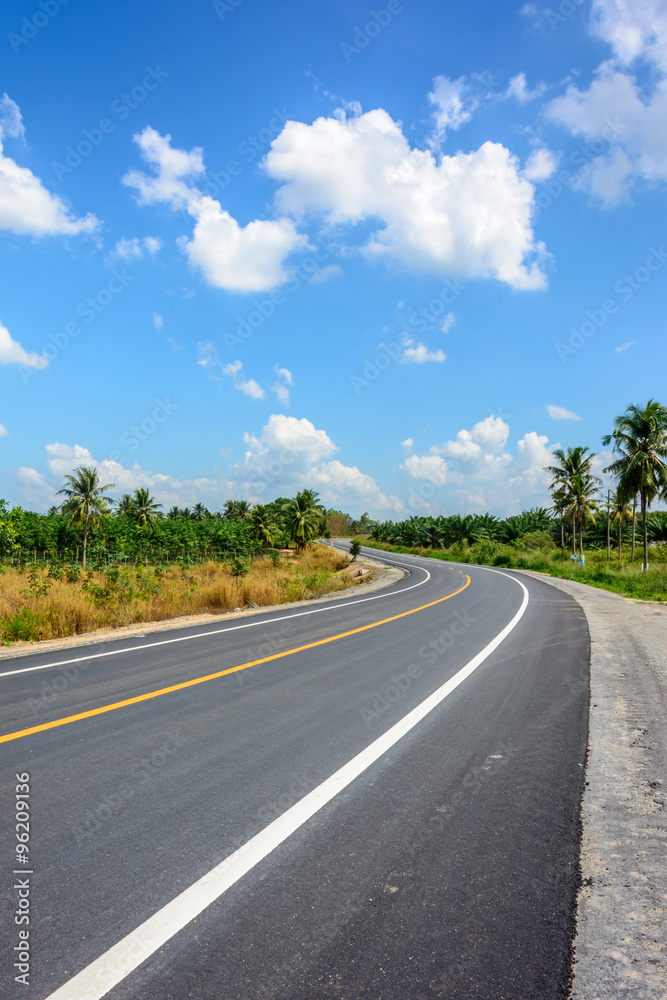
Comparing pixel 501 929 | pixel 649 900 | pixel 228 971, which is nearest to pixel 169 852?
pixel 228 971

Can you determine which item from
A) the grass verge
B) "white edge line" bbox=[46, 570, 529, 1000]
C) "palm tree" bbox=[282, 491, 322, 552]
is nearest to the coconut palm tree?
the grass verge

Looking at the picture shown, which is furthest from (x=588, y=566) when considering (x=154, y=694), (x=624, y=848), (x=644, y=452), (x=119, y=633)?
(x=624, y=848)

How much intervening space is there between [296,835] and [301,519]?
Result: 61130 millimetres

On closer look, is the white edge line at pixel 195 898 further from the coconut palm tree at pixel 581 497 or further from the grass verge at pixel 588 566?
the coconut palm tree at pixel 581 497

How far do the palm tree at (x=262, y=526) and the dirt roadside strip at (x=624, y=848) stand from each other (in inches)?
2119

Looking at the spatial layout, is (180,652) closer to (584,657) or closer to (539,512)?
(584,657)

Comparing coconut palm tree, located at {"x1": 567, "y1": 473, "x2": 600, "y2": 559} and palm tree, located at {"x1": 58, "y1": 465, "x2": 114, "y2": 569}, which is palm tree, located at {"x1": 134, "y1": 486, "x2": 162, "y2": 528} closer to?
palm tree, located at {"x1": 58, "y1": 465, "x2": 114, "y2": 569}

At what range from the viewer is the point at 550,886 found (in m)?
2.58

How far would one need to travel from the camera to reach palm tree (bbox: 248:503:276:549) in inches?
2344

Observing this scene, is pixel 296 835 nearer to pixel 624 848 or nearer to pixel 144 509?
pixel 624 848

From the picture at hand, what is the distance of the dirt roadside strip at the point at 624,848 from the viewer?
2.09 metres

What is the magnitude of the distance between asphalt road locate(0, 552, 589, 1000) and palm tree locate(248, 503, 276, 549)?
5306 cm

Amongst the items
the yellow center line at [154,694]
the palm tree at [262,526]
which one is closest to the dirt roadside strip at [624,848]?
the yellow center line at [154,694]

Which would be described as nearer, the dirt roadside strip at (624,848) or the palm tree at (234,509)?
the dirt roadside strip at (624,848)
